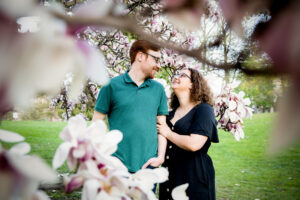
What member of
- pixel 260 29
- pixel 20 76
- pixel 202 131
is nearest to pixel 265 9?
pixel 260 29

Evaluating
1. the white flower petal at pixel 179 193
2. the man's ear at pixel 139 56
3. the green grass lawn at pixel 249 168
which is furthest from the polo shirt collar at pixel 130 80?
the green grass lawn at pixel 249 168

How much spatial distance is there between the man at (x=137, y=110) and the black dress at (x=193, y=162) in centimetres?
21

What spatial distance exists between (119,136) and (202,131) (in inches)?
67.3

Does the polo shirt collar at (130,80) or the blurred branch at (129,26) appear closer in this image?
the blurred branch at (129,26)

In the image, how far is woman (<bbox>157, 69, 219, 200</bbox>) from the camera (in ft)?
7.01

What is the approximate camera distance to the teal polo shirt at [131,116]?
192 cm

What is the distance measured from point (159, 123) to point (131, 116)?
0.40 metres

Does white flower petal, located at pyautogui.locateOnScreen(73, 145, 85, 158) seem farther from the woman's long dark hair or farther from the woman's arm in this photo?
the woman's long dark hair

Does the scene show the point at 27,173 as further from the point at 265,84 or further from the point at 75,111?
the point at 75,111

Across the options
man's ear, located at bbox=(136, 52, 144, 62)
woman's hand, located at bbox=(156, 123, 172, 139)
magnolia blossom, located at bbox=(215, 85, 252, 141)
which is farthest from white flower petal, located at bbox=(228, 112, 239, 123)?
man's ear, located at bbox=(136, 52, 144, 62)

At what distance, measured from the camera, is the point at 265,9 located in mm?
238

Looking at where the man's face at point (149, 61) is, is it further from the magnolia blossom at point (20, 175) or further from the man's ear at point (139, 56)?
the magnolia blossom at point (20, 175)

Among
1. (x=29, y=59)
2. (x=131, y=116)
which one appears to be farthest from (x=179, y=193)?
(x=131, y=116)

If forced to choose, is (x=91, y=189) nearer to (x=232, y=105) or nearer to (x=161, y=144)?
(x=161, y=144)
